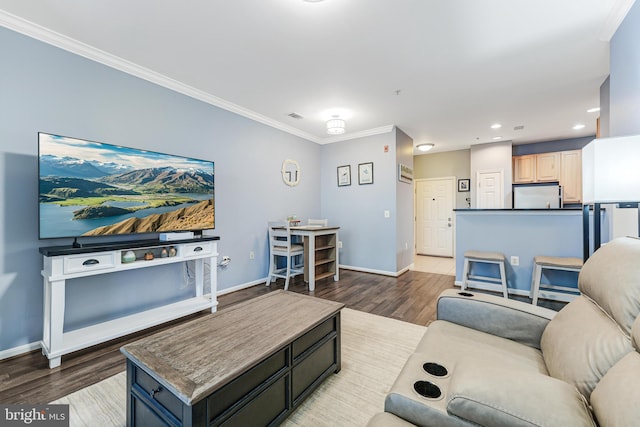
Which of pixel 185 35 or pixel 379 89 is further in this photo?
pixel 379 89

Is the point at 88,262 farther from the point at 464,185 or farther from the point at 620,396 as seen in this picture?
the point at 464,185

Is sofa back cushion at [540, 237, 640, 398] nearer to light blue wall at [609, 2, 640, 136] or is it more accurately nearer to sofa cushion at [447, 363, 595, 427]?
sofa cushion at [447, 363, 595, 427]

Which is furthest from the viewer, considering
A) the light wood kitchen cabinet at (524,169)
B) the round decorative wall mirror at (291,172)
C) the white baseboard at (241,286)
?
the light wood kitchen cabinet at (524,169)

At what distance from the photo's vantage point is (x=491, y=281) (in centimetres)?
368

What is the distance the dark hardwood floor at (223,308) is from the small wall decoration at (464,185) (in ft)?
8.85

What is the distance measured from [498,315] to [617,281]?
633mm

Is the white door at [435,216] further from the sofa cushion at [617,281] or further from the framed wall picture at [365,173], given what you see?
the sofa cushion at [617,281]

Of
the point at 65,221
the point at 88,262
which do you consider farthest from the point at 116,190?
the point at 88,262

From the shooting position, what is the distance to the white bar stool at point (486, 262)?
10.9ft

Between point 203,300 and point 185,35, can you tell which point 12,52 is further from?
point 203,300

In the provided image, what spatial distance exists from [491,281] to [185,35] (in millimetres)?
4532

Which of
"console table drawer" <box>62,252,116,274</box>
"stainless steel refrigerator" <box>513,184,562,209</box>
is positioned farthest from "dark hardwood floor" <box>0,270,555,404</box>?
"stainless steel refrigerator" <box>513,184,562,209</box>

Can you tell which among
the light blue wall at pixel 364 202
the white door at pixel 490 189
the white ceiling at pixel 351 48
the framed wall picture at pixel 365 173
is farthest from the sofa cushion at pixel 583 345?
the white door at pixel 490 189

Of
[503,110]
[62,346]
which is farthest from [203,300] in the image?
[503,110]
